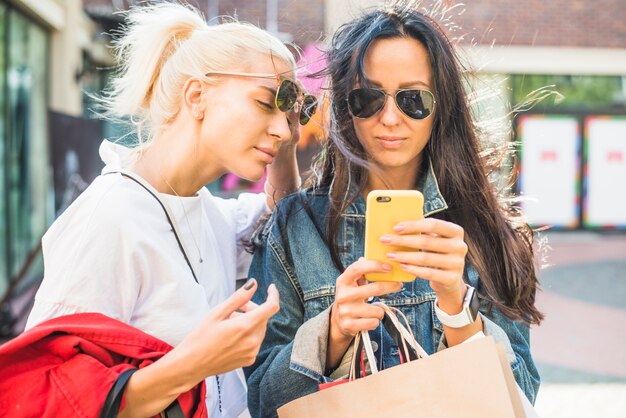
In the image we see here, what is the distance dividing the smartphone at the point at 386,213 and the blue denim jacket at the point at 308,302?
420 millimetres

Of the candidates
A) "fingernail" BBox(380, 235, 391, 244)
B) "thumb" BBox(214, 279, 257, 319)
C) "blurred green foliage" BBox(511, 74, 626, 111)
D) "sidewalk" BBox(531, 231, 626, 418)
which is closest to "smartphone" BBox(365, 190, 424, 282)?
"fingernail" BBox(380, 235, 391, 244)

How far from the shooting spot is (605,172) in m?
15.5

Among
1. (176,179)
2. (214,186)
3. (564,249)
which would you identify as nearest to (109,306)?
(176,179)

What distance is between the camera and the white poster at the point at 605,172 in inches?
607

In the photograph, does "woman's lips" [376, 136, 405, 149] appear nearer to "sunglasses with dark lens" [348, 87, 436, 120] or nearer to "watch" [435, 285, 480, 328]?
"sunglasses with dark lens" [348, 87, 436, 120]

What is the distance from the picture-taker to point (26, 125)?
29.1ft

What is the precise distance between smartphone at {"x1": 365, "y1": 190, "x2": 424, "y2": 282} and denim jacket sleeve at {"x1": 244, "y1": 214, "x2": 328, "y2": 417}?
0.28 m

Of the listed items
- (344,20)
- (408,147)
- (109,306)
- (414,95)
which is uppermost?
(344,20)

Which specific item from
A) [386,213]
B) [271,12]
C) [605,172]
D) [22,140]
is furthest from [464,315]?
[605,172]

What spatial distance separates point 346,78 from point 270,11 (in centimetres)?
1193

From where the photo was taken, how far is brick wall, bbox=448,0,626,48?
562 inches

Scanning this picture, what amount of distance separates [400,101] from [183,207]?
2.40 feet

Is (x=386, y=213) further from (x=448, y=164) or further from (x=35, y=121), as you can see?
(x=35, y=121)

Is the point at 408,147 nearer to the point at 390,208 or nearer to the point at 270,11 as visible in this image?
the point at 390,208
